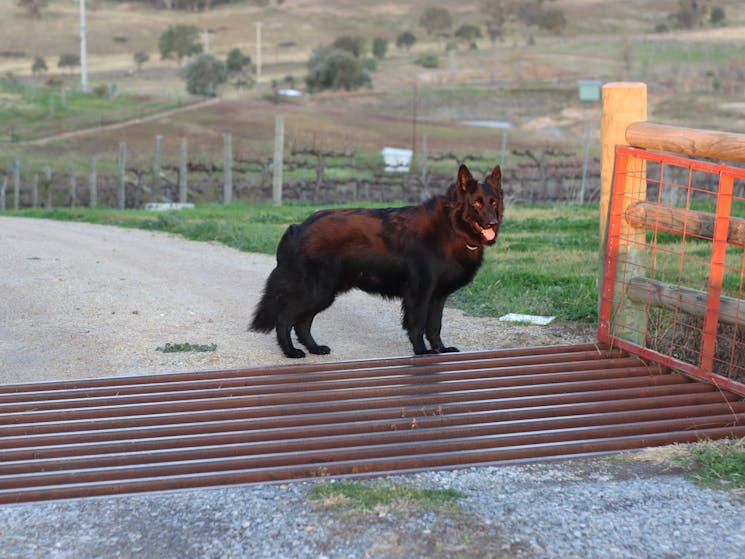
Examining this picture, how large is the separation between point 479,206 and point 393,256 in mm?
578

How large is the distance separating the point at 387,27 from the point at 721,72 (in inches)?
1696

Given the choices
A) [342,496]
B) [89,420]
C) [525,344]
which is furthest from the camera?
[525,344]

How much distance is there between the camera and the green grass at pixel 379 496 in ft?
12.9

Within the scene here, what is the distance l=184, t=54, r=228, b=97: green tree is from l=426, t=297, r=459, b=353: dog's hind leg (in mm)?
55472

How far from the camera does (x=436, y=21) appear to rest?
92.9 m

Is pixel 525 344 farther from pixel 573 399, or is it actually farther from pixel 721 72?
pixel 721 72

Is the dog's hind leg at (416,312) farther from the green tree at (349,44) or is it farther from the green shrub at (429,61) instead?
the green tree at (349,44)

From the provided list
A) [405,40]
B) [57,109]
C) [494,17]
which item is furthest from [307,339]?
[494,17]

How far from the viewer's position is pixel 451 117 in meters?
50.2

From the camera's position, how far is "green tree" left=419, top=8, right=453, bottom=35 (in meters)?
92.9

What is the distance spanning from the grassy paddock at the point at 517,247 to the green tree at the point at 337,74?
43556 millimetres

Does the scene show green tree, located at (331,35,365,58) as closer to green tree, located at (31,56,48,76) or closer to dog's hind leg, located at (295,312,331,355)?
green tree, located at (31,56,48,76)

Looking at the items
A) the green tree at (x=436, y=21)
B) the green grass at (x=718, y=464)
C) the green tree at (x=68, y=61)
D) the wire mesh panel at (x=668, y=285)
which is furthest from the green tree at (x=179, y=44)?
the green grass at (x=718, y=464)

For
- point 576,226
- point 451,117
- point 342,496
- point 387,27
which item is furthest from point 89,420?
point 387,27
